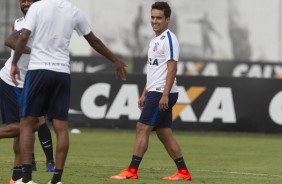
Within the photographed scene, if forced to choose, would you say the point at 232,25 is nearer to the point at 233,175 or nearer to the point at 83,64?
the point at 83,64

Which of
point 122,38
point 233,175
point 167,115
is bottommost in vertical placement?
point 122,38

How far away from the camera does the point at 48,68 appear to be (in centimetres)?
1007

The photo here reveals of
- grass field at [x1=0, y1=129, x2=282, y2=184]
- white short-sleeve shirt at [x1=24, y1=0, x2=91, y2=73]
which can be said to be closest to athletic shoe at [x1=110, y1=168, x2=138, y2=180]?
grass field at [x1=0, y1=129, x2=282, y2=184]

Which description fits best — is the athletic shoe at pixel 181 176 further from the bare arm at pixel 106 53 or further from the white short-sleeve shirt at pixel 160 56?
the bare arm at pixel 106 53

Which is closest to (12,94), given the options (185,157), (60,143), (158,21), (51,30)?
(60,143)

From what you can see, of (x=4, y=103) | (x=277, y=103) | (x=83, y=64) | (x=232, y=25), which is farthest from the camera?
(x=232, y=25)

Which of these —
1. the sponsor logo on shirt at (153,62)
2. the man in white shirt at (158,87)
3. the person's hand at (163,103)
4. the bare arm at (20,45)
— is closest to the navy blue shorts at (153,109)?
the man in white shirt at (158,87)

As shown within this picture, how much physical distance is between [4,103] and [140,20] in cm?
3336

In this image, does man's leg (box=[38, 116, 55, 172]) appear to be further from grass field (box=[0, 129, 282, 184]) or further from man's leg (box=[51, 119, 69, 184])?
man's leg (box=[51, 119, 69, 184])

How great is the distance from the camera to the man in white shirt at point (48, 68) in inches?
395

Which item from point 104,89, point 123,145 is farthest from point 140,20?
point 123,145

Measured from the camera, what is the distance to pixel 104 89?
22094mm

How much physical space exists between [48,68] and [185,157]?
6.20 meters

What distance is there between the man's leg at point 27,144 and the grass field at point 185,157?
951 mm
